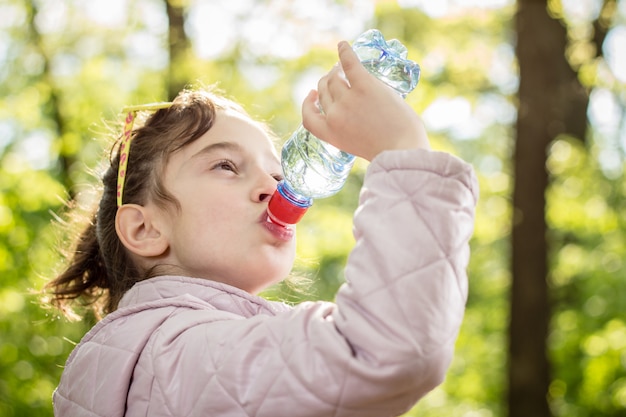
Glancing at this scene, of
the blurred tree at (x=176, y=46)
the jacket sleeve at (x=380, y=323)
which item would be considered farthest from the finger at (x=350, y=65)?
the blurred tree at (x=176, y=46)

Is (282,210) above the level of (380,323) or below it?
below

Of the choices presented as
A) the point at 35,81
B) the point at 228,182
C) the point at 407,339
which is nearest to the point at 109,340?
the point at 228,182

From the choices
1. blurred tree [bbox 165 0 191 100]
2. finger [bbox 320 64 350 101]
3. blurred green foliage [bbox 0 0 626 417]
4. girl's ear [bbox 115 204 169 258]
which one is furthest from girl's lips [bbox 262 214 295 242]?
blurred tree [bbox 165 0 191 100]

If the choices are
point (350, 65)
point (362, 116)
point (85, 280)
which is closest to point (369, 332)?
point (362, 116)

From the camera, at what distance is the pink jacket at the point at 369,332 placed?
4.02 feet

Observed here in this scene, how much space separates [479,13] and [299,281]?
7.53 metres

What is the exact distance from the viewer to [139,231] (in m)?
1.97

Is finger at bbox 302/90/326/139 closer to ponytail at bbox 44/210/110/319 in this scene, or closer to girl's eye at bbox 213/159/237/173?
girl's eye at bbox 213/159/237/173

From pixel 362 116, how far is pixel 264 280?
1.82 ft

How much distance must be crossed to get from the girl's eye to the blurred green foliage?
3.92m

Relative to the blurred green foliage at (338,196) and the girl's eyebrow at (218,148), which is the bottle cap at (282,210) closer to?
the girl's eyebrow at (218,148)

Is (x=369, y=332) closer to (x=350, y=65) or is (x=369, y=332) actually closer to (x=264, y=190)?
(x=350, y=65)

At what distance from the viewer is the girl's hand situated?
1389 millimetres

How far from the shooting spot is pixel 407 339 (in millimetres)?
1209
